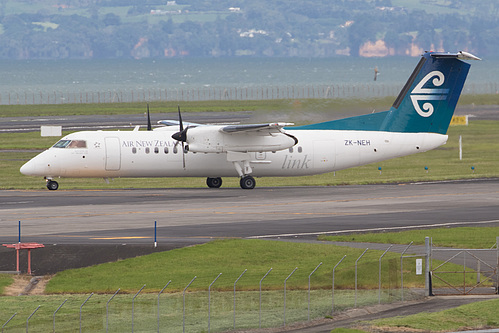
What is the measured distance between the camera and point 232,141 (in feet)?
162

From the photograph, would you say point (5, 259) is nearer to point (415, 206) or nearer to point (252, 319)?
point (252, 319)

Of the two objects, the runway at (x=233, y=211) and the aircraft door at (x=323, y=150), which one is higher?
the aircraft door at (x=323, y=150)

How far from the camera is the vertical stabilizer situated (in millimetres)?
50875

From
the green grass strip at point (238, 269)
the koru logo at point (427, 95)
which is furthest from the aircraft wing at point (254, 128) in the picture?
the green grass strip at point (238, 269)

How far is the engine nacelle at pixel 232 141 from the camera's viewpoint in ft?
159

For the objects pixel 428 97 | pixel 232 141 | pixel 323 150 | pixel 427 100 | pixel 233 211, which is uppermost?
pixel 428 97

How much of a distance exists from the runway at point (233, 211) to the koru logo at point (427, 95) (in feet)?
15.6

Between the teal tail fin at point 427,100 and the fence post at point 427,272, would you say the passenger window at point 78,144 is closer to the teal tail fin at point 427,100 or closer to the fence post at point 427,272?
the teal tail fin at point 427,100

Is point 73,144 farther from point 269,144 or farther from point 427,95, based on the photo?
point 427,95

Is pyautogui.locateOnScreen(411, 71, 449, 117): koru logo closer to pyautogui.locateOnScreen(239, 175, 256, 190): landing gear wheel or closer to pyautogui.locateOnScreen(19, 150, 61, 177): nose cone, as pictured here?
pyautogui.locateOnScreen(239, 175, 256, 190): landing gear wheel

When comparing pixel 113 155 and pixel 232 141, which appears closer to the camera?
pixel 113 155

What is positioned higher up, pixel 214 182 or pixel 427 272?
pixel 214 182

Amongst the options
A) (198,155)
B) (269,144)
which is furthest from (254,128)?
(198,155)

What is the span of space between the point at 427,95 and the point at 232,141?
12261mm
